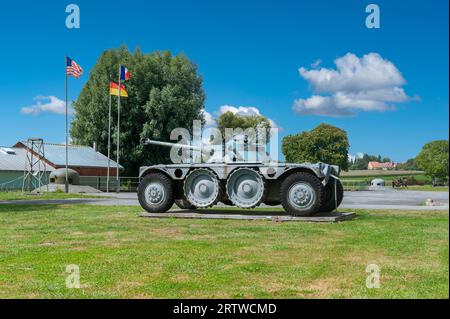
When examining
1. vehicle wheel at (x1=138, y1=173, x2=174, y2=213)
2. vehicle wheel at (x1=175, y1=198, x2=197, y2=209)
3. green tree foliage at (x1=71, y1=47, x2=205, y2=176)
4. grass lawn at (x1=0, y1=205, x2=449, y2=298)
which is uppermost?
green tree foliage at (x1=71, y1=47, x2=205, y2=176)

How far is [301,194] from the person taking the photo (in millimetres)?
14109

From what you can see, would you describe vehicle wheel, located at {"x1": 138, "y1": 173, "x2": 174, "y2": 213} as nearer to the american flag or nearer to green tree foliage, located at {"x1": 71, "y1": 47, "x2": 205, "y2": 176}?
the american flag

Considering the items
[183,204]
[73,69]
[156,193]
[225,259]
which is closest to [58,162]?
[73,69]

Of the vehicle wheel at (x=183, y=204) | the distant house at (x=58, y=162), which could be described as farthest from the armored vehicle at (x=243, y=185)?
the distant house at (x=58, y=162)

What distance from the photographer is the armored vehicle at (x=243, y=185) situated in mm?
14109

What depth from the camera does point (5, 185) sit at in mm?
48062

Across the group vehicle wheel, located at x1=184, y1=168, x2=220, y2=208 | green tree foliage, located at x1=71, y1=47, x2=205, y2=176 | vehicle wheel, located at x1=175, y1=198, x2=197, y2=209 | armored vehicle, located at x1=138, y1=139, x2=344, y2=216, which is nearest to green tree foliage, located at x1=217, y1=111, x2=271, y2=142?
green tree foliage, located at x1=71, y1=47, x2=205, y2=176

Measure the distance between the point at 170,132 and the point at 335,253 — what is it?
4276 cm

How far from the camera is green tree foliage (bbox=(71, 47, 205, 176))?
50.4 meters

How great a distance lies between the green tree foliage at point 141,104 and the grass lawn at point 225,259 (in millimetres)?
37574

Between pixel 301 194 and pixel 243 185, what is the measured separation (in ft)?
5.42

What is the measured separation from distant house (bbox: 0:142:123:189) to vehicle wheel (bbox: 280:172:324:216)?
37534 millimetres

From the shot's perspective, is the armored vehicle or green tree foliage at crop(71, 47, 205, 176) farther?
green tree foliage at crop(71, 47, 205, 176)

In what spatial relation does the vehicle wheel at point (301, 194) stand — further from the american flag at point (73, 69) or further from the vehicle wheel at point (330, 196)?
the american flag at point (73, 69)
